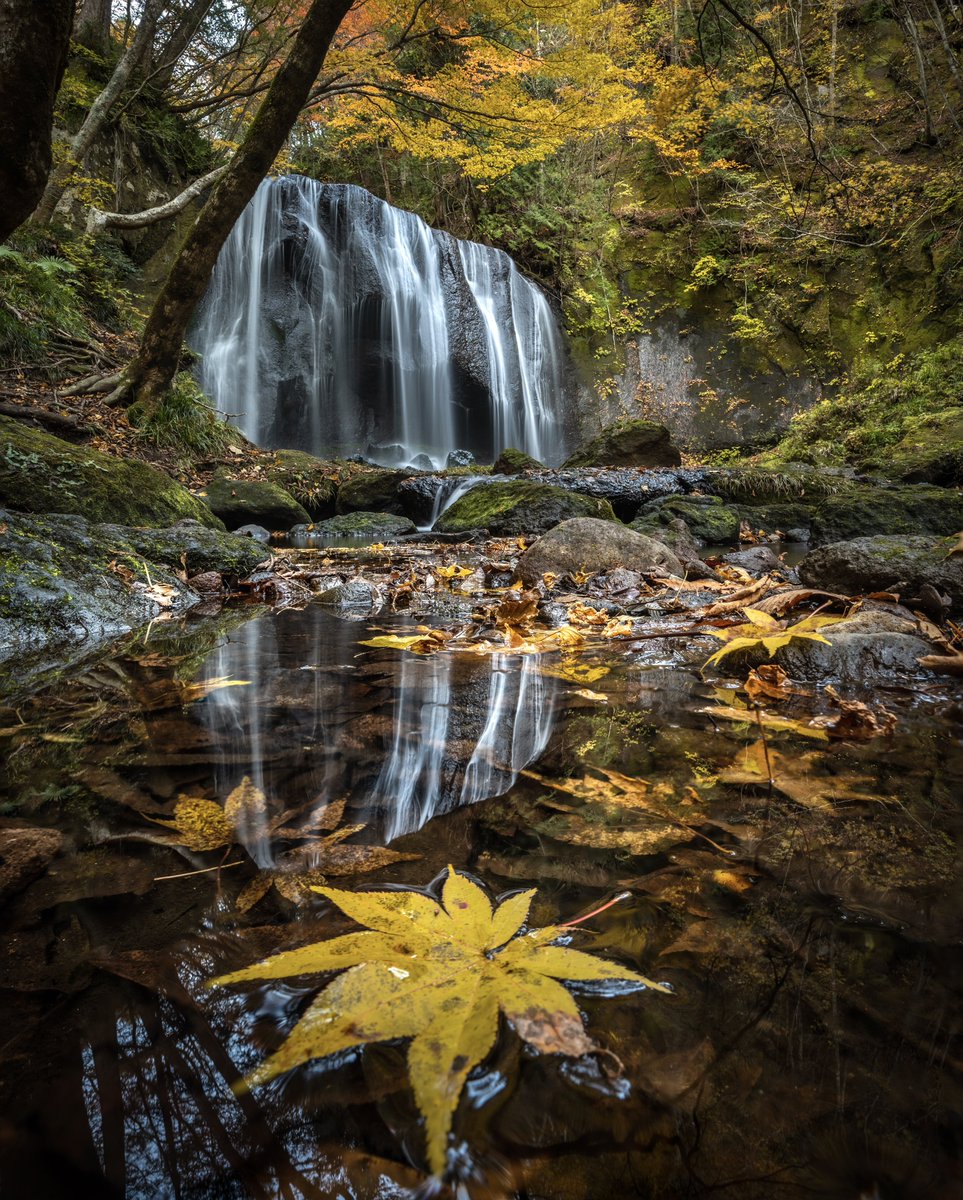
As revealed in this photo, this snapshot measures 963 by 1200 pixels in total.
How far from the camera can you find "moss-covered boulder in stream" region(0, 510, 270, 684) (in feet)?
7.30

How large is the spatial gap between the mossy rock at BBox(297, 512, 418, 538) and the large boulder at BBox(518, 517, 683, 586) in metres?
3.28

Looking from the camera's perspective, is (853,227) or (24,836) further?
(853,227)

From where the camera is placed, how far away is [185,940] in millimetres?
625

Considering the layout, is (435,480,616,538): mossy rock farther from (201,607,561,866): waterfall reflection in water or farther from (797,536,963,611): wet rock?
(201,607,561,866): waterfall reflection in water

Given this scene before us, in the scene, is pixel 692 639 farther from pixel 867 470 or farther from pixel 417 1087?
pixel 867 470

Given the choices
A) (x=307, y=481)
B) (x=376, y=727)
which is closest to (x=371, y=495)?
(x=307, y=481)

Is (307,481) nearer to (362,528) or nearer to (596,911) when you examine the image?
(362,528)

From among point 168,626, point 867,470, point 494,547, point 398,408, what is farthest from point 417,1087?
point 398,408

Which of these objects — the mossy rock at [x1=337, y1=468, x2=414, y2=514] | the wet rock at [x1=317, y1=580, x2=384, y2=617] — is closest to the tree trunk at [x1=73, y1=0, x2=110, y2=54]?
the mossy rock at [x1=337, y1=468, x2=414, y2=514]

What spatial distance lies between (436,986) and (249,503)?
6841mm

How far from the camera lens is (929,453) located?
8117 mm

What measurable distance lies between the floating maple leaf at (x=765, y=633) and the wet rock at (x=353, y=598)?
5.64 ft

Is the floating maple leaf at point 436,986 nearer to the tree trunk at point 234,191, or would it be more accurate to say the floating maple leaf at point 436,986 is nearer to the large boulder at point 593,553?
the large boulder at point 593,553

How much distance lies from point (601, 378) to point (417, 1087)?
17465 millimetres
